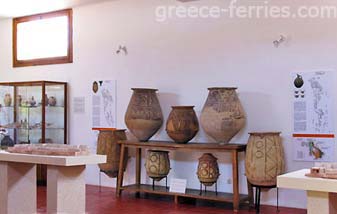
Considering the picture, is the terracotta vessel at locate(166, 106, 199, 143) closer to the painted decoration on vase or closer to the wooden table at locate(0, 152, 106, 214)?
the painted decoration on vase

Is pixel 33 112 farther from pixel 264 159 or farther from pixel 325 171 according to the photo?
pixel 325 171

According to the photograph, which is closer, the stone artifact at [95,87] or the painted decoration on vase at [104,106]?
the painted decoration on vase at [104,106]

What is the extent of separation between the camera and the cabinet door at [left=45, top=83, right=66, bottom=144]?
26.0 feet

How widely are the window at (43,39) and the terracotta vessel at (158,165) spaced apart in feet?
8.92

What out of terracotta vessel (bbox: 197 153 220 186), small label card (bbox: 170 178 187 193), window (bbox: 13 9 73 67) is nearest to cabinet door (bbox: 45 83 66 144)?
window (bbox: 13 9 73 67)

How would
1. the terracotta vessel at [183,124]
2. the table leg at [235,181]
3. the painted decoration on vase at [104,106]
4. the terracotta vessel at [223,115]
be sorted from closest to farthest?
the table leg at [235,181], the terracotta vessel at [223,115], the terracotta vessel at [183,124], the painted decoration on vase at [104,106]

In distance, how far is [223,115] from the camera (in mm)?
5871

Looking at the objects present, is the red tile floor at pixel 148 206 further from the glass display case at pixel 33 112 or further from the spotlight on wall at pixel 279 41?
the spotlight on wall at pixel 279 41

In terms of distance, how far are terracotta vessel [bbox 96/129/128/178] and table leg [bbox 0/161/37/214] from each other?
6.95 feet

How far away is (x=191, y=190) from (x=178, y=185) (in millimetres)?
205

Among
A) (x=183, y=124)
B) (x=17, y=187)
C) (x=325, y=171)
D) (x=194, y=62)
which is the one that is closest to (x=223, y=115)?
(x=183, y=124)

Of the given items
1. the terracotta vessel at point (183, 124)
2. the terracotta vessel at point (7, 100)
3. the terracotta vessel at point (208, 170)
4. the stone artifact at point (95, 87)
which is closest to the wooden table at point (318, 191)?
the terracotta vessel at point (208, 170)

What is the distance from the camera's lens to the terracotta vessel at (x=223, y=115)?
586 cm

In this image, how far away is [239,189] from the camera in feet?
20.4
